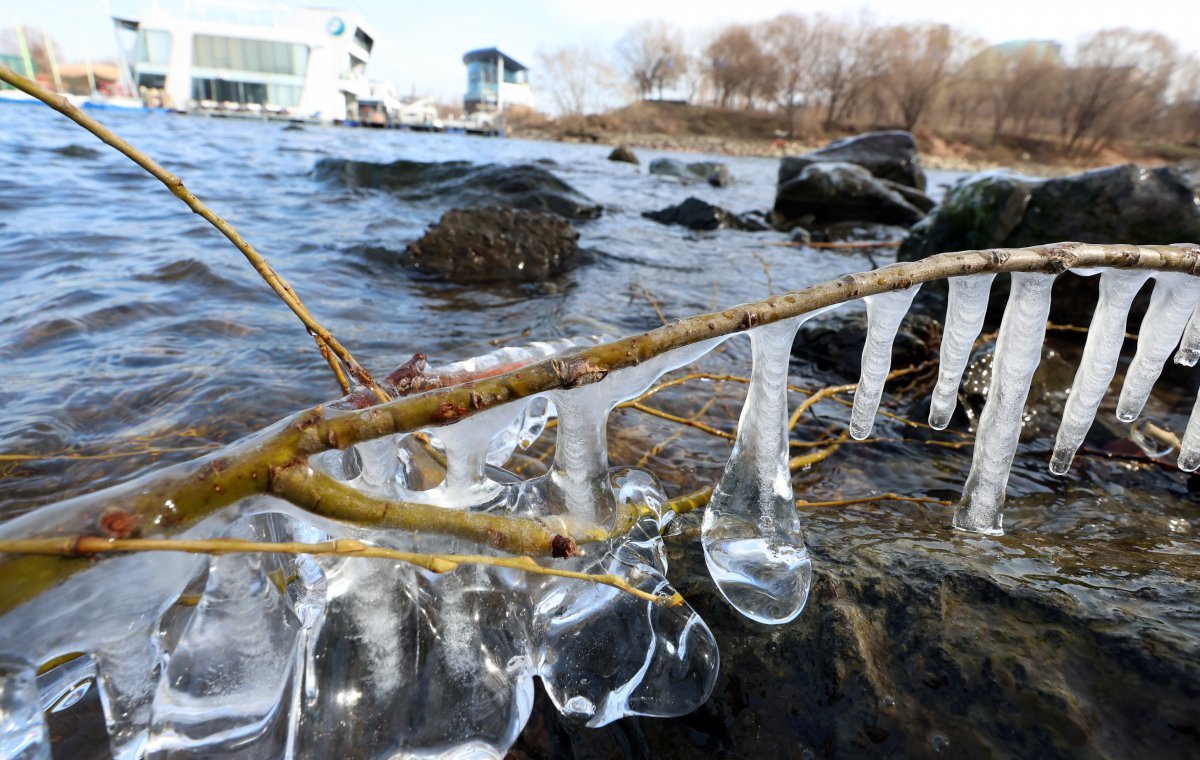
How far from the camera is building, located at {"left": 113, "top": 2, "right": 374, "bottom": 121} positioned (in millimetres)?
53031

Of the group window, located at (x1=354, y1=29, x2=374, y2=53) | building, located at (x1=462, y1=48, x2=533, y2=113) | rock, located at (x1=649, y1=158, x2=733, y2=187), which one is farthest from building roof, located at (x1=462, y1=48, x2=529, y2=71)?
rock, located at (x1=649, y1=158, x2=733, y2=187)

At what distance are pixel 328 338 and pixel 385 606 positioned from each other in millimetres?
610

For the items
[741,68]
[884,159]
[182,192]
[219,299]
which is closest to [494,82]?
[741,68]

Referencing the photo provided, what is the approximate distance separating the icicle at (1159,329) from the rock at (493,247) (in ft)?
18.6

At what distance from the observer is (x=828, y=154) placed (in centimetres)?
1612

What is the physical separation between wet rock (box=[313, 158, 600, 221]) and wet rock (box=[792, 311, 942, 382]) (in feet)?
23.0

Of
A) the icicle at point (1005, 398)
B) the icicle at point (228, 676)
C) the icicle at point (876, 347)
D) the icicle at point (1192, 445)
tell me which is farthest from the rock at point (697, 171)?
the icicle at point (228, 676)

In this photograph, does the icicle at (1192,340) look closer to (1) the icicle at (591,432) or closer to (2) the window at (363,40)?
(1) the icicle at (591,432)

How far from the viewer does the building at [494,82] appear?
92.9 meters

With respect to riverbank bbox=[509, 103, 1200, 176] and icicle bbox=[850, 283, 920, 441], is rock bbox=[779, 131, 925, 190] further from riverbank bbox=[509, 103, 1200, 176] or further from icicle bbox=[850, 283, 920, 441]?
riverbank bbox=[509, 103, 1200, 176]

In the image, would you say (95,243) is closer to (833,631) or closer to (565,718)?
(565,718)

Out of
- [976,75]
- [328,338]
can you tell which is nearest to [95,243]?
[328,338]

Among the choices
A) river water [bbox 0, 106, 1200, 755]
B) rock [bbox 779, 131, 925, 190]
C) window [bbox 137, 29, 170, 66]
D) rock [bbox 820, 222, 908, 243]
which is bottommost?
river water [bbox 0, 106, 1200, 755]

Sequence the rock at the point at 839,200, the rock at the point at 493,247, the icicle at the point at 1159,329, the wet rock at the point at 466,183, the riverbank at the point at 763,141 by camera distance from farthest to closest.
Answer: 1. the riverbank at the point at 763,141
2. the rock at the point at 839,200
3. the wet rock at the point at 466,183
4. the rock at the point at 493,247
5. the icicle at the point at 1159,329
